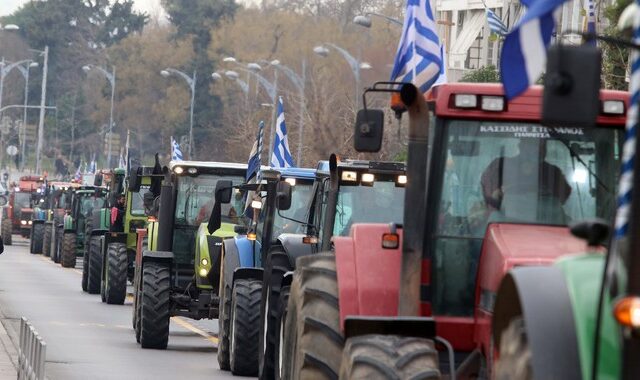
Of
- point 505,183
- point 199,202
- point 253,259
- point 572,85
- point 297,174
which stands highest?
point 572,85

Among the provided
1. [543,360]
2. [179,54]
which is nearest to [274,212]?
[543,360]

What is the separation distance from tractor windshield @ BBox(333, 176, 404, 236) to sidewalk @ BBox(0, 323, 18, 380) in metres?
3.56

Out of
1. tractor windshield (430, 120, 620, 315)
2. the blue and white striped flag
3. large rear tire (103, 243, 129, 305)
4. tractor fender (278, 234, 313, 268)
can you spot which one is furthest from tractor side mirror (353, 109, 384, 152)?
large rear tire (103, 243, 129, 305)

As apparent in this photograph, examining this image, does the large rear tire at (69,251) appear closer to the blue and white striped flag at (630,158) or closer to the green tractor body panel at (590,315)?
the green tractor body panel at (590,315)

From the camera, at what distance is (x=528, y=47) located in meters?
7.28

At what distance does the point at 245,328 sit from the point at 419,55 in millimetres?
3727

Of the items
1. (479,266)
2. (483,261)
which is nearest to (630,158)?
(483,261)

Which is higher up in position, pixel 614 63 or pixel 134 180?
pixel 614 63

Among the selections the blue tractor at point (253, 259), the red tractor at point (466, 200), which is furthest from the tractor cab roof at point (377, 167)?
the red tractor at point (466, 200)

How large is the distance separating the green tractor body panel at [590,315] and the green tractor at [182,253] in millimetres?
14777

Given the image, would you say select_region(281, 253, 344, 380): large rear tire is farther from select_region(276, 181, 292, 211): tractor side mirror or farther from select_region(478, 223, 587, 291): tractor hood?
select_region(276, 181, 292, 211): tractor side mirror

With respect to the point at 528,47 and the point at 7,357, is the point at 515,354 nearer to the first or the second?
the point at 528,47

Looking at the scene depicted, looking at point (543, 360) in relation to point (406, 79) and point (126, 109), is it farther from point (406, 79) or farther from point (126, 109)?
point (126, 109)

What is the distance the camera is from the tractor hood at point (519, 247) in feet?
29.1
